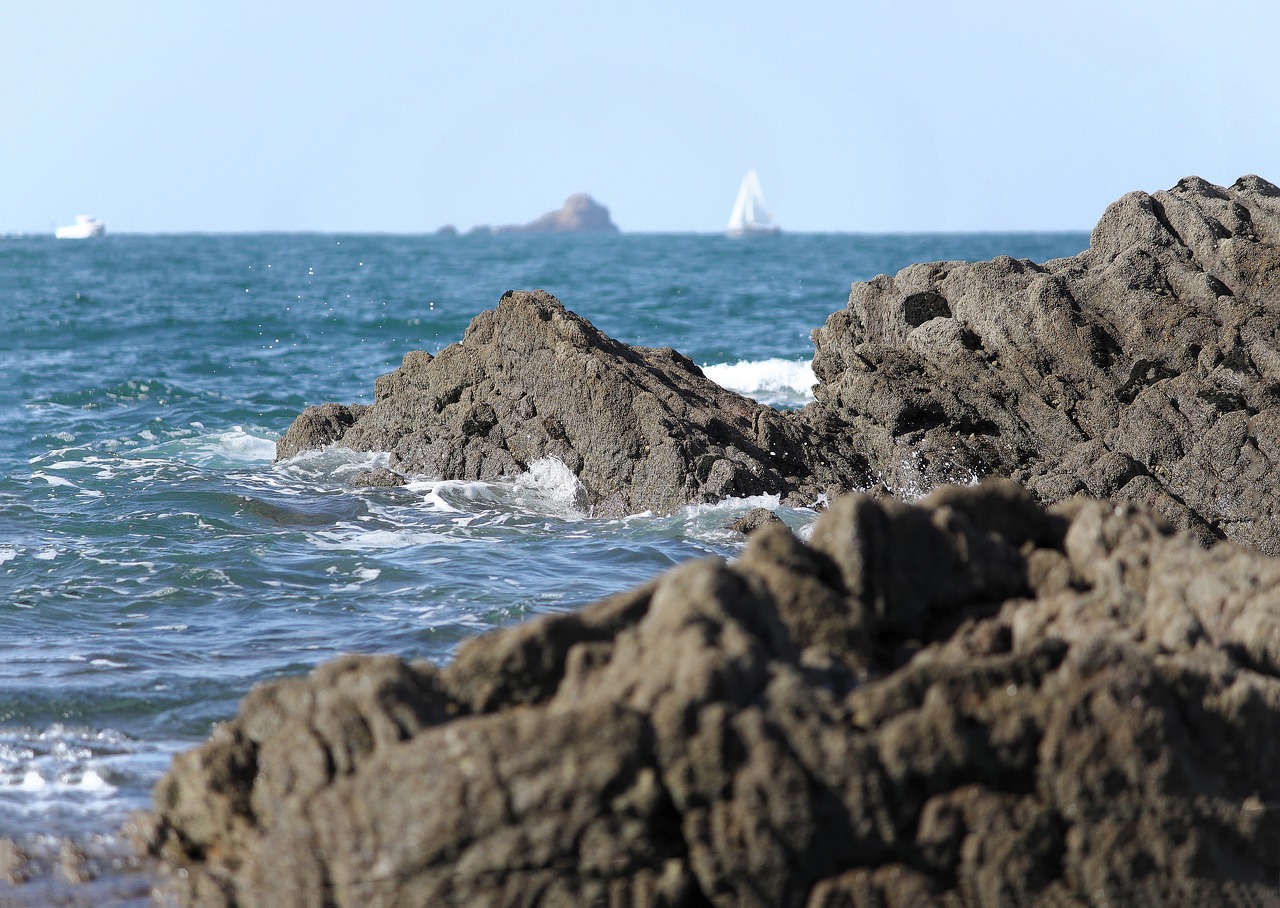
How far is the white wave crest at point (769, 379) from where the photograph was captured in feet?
51.1

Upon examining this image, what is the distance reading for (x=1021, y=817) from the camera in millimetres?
3230

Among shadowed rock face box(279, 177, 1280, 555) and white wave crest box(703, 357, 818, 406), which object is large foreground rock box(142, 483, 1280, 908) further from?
white wave crest box(703, 357, 818, 406)

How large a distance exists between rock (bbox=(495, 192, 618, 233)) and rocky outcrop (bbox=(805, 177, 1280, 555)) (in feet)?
513

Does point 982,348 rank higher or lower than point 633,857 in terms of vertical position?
higher

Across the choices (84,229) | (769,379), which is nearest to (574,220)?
(84,229)

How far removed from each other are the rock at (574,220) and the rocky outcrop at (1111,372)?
156m

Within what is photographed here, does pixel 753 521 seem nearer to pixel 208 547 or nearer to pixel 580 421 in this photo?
pixel 580 421

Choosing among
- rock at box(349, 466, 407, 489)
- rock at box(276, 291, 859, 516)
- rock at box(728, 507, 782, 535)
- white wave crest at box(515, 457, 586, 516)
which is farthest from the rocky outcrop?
rock at box(349, 466, 407, 489)

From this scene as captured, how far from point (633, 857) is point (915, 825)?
0.74m

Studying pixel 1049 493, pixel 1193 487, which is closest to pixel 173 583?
pixel 1049 493

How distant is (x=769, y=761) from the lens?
3078 millimetres

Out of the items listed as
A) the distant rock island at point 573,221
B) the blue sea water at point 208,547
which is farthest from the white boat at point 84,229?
the blue sea water at point 208,547

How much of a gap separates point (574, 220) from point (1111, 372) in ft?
525

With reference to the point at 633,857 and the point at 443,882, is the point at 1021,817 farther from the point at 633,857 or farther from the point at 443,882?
the point at 443,882
